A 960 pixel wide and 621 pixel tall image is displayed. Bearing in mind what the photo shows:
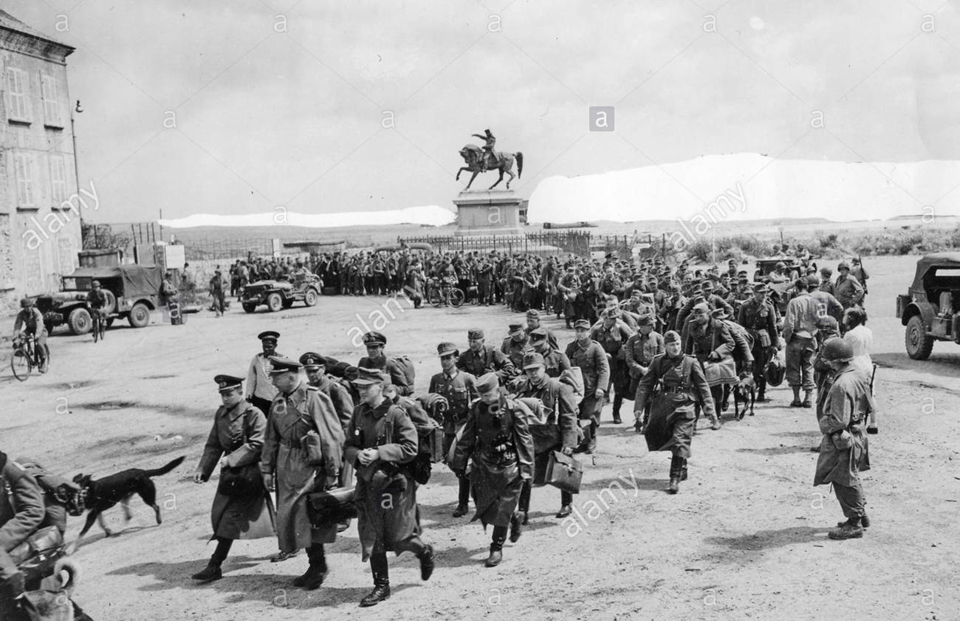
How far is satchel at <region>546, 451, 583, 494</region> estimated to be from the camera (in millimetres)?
7203

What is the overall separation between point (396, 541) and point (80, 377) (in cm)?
1316

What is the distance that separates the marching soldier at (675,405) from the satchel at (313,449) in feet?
12.4

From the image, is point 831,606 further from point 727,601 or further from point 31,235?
point 31,235

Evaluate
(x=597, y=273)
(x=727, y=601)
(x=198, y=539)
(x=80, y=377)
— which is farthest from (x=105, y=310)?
(x=727, y=601)

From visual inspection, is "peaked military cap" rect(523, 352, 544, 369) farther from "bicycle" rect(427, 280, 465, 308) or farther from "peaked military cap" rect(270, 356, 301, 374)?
"bicycle" rect(427, 280, 465, 308)

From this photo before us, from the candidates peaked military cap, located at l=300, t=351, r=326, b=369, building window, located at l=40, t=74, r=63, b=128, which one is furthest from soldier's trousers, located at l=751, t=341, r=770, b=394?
building window, located at l=40, t=74, r=63, b=128

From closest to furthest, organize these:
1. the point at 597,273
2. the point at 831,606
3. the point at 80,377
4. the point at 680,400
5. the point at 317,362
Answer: the point at 831,606 → the point at 317,362 → the point at 680,400 → the point at 80,377 → the point at 597,273

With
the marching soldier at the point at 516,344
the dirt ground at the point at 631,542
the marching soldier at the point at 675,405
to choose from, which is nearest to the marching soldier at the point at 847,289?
the dirt ground at the point at 631,542

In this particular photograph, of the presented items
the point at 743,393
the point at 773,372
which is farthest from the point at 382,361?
the point at 773,372

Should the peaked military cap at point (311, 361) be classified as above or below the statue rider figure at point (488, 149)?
below

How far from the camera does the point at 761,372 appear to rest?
1195 cm

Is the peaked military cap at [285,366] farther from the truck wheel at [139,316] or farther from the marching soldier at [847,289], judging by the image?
the truck wheel at [139,316]

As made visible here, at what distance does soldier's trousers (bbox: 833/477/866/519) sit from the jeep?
23.6m

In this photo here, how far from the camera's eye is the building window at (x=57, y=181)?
97.3ft
